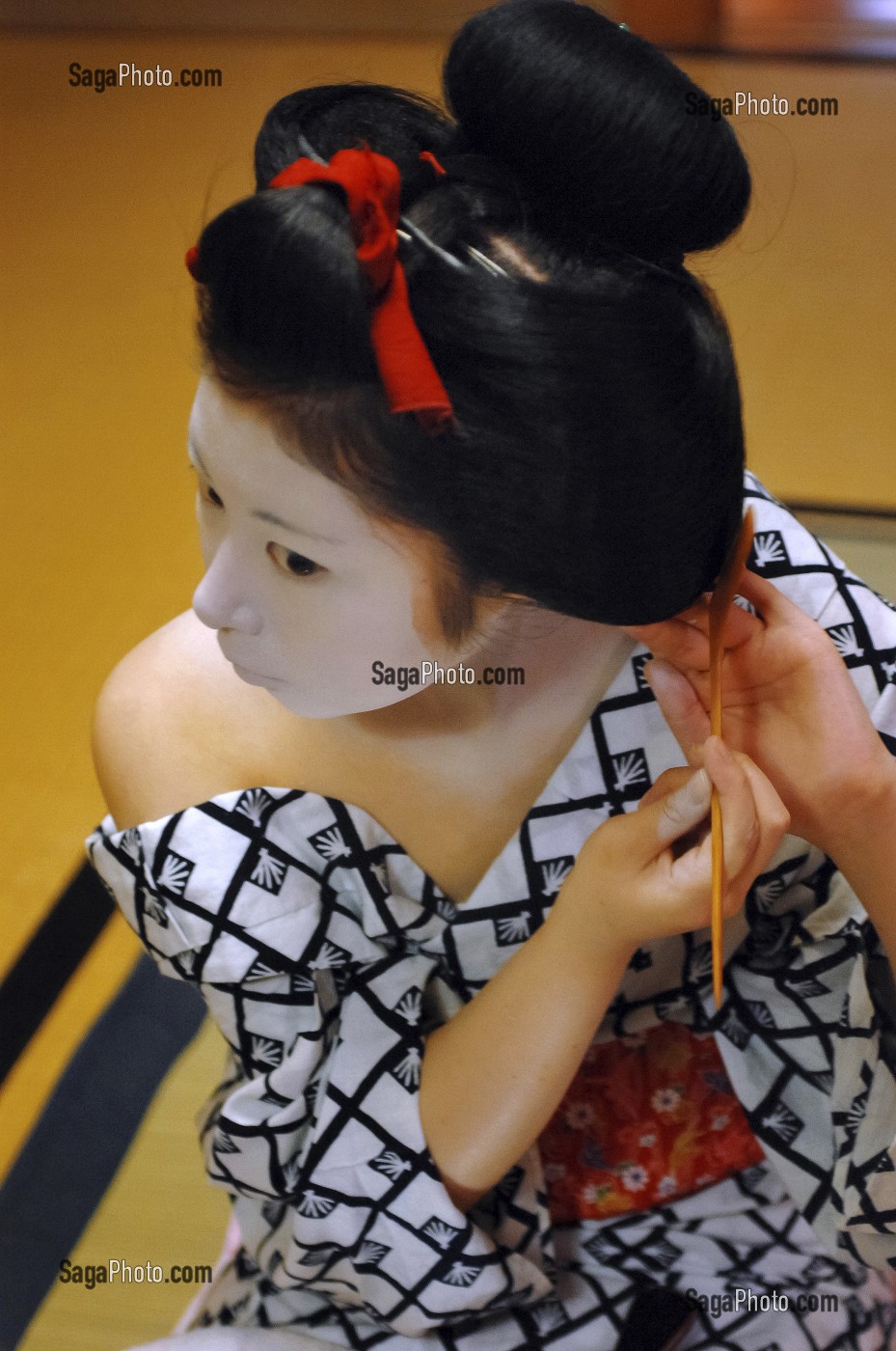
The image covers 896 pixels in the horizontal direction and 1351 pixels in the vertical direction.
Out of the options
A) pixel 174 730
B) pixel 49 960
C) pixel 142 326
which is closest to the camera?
pixel 174 730

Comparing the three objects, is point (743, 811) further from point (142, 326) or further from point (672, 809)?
point (142, 326)

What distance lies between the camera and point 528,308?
65 cm

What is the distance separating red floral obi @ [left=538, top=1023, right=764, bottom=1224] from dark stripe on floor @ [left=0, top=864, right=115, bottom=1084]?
2.66 feet

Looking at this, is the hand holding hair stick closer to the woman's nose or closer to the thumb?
the thumb

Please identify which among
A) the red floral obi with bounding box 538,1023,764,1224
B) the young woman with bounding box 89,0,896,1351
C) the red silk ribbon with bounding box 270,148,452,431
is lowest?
the red floral obi with bounding box 538,1023,764,1224

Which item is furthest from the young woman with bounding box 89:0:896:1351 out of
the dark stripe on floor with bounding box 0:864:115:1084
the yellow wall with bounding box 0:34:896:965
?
the yellow wall with bounding box 0:34:896:965

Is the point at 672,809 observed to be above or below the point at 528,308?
below

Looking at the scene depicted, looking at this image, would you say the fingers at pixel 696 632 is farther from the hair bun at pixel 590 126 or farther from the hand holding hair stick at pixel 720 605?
the hair bun at pixel 590 126

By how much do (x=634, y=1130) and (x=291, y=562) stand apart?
525 mm

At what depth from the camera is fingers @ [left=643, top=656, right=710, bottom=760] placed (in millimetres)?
830

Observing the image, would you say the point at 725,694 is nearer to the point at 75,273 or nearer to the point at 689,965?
the point at 689,965

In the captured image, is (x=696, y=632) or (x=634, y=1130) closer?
(x=696, y=632)

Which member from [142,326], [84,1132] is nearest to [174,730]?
[84,1132]

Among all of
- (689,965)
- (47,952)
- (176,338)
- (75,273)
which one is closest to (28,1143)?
(47,952)
